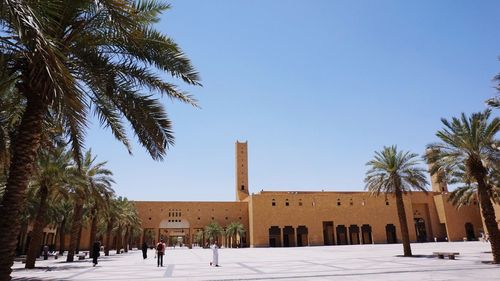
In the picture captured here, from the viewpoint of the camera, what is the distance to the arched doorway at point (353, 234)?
66375mm

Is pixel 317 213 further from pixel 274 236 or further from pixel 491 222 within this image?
pixel 491 222

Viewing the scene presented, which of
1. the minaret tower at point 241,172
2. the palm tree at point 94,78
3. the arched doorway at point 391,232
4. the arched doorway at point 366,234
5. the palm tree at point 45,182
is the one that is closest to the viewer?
the palm tree at point 94,78

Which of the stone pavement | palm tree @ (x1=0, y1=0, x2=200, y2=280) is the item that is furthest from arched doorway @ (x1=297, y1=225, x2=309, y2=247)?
palm tree @ (x1=0, y1=0, x2=200, y2=280)

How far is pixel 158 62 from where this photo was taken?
9.05m

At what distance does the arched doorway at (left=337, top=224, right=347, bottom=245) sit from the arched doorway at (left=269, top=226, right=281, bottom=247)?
1057 centimetres

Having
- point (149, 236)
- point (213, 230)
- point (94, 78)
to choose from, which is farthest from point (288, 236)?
point (94, 78)

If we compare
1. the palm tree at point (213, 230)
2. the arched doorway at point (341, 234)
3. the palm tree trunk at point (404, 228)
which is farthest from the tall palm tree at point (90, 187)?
the arched doorway at point (341, 234)

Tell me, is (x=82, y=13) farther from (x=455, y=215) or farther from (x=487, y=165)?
(x=455, y=215)

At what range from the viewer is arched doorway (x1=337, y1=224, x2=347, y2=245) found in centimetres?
6619

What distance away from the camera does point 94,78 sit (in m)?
8.59

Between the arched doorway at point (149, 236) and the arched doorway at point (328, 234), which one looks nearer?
the arched doorway at point (328, 234)

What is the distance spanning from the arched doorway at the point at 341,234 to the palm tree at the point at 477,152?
49.3 metres

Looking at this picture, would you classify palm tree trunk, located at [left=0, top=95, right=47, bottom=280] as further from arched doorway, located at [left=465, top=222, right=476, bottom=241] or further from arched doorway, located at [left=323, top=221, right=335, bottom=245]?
arched doorway, located at [left=465, top=222, right=476, bottom=241]

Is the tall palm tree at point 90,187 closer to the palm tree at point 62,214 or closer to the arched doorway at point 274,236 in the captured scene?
the palm tree at point 62,214
